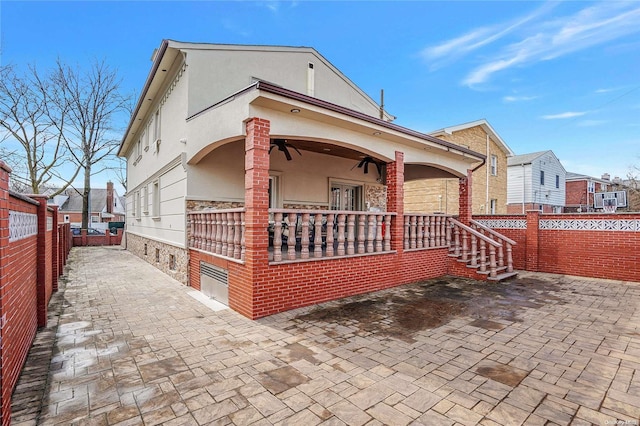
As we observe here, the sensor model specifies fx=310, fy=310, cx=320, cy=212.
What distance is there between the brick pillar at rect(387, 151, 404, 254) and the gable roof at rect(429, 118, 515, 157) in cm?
960

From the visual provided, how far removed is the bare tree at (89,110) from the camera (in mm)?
19266

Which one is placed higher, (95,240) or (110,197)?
(110,197)

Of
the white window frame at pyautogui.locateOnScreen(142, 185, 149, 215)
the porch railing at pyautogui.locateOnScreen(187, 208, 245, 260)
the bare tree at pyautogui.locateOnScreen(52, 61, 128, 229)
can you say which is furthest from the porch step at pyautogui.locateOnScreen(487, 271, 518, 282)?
the bare tree at pyautogui.locateOnScreen(52, 61, 128, 229)

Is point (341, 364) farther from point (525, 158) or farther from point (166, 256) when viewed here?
point (525, 158)

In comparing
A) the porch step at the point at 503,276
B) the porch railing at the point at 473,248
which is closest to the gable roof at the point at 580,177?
the porch railing at the point at 473,248

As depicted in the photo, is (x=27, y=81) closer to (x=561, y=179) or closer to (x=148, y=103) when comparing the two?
(x=148, y=103)

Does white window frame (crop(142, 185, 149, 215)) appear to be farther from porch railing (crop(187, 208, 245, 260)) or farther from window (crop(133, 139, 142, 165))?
porch railing (crop(187, 208, 245, 260))

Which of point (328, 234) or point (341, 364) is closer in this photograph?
point (341, 364)

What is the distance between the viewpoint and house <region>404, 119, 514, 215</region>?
15352 mm

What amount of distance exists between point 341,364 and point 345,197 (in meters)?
7.58

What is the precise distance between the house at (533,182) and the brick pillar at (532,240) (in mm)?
16055

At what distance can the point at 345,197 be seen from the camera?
10.5 meters

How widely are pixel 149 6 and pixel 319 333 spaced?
10.8m

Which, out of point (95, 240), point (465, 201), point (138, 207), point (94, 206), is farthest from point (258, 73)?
point (94, 206)
